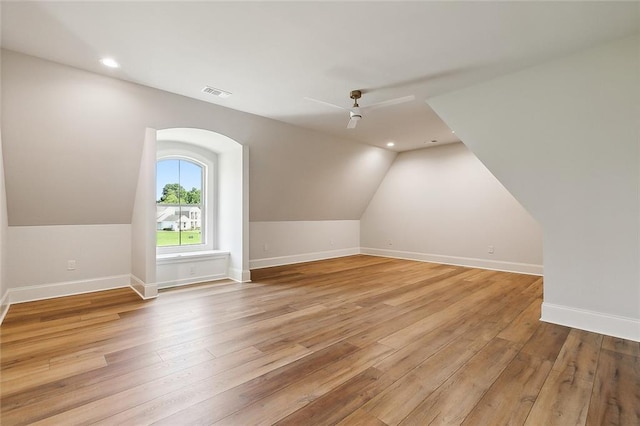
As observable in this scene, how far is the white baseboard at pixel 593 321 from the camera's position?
2.80m

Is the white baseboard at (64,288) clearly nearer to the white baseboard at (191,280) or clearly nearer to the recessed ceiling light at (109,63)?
the white baseboard at (191,280)

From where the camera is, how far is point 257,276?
A: 5.43 meters

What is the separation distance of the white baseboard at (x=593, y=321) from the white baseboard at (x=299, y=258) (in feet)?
15.5

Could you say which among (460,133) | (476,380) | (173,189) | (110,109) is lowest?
(476,380)

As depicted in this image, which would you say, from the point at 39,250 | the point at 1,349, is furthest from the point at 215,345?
the point at 39,250

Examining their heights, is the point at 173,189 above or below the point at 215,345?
above

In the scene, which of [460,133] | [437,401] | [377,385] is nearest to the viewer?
[437,401]

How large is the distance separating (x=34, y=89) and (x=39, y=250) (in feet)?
6.92

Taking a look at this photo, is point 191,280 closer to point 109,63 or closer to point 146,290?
point 146,290

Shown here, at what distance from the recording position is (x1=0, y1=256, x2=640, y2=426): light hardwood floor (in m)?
1.75

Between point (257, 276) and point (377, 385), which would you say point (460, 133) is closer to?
point (377, 385)

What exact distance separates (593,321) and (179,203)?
594 cm

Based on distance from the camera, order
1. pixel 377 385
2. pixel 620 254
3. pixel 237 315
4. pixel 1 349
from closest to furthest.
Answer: pixel 377 385, pixel 1 349, pixel 620 254, pixel 237 315

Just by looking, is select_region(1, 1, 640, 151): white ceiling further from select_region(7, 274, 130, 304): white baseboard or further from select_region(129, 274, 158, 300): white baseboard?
select_region(7, 274, 130, 304): white baseboard
